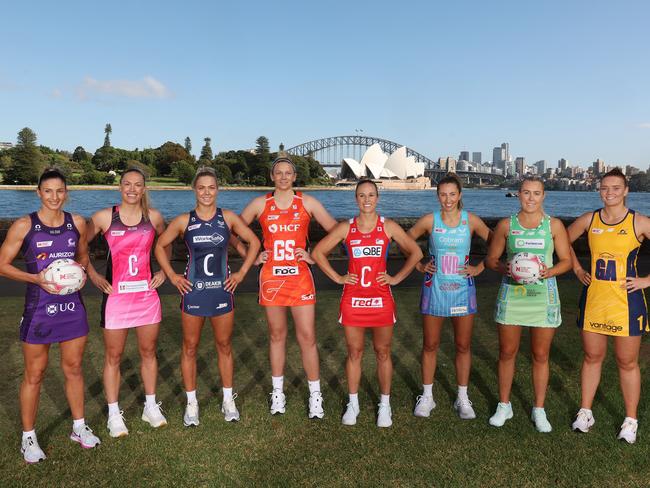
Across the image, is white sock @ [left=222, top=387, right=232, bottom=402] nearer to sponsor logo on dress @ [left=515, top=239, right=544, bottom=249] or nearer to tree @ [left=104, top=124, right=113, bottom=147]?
sponsor logo on dress @ [left=515, top=239, right=544, bottom=249]

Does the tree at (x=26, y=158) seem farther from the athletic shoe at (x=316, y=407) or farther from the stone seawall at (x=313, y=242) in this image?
the athletic shoe at (x=316, y=407)

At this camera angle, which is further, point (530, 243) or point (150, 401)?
point (150, 401)

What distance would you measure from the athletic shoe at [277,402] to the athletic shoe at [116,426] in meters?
1.17

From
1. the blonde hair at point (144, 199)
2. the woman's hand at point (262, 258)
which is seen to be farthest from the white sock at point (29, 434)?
the woman's hand at point (262, 258)

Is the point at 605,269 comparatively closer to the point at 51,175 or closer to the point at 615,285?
the point at 615,285

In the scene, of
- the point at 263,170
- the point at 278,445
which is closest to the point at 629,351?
the point at 278,445

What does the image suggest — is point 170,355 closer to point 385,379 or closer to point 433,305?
point 385,379

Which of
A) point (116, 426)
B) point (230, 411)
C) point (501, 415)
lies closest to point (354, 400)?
point (230, 411)

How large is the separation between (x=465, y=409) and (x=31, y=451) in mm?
3294

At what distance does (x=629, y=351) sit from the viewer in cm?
366

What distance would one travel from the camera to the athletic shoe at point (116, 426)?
3.75m

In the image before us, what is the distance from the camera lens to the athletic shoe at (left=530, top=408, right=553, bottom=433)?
150 inches

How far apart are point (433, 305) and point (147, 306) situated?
229 centimetres

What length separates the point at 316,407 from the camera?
13.5 feet
